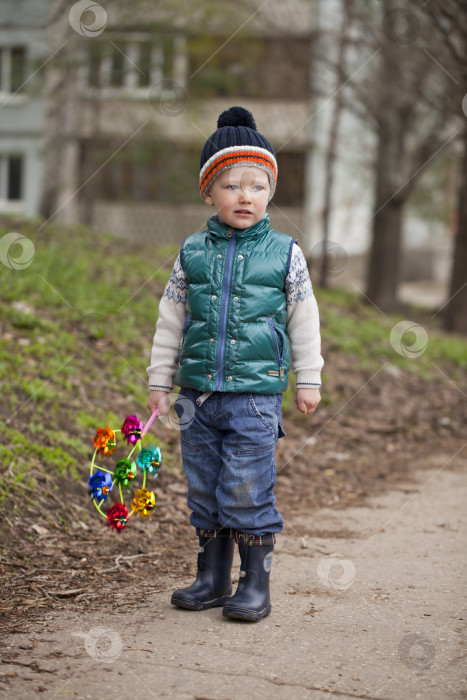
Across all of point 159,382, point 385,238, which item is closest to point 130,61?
point 385,238

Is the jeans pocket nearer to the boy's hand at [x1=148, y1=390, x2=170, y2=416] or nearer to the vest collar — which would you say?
the boy's hand at [x1=148, y1=390, x2=170, y2=416]

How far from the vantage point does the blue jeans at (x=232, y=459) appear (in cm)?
318

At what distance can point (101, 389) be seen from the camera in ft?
18.5

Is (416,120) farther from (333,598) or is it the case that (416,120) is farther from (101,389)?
(333,598)

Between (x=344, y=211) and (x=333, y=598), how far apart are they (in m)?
19.1

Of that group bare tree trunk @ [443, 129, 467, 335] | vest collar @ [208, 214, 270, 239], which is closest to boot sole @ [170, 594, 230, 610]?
vest collar @ [208, 214, 270, 239]

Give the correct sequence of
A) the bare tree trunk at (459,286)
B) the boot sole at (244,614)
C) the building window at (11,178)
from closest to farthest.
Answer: the boot sole at (244,614)
the bare tree trunk at (459,286)
the building window at (11,178)

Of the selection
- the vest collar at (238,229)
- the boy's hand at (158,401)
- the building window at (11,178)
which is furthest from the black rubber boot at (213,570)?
the building window at (11,178)

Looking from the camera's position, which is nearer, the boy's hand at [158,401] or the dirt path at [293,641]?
the dirt path at [293,641]

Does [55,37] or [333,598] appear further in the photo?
[55,37]

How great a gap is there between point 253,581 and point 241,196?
1386 mm

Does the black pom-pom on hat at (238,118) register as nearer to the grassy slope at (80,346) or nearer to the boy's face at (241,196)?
the boy's face at (241,196)

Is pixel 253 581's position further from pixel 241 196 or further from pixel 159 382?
pixel 241 196

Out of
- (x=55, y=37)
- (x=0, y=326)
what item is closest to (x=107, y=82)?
(x=55, y=37)
